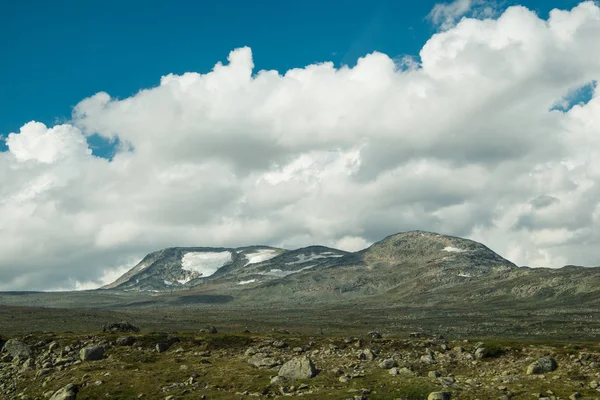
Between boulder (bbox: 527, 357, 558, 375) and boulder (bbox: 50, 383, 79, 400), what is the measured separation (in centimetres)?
3252

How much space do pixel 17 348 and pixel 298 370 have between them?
3093 cm

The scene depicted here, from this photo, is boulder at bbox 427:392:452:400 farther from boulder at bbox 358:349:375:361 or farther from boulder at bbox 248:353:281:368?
boulder at bbox 248:353:281:368

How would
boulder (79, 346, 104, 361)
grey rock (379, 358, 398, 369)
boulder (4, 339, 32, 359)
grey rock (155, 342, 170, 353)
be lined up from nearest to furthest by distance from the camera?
grey rock (379, 358, 398, 369)
boulder (79, 346, 104, 361)
grey rock (155, 342, 170, 353)
boulder (4, 339, 32, 359)

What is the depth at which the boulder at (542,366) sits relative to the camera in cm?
3562

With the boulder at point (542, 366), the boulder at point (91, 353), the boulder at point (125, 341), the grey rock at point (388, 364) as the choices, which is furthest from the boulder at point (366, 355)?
the boulder at point (91, 353)

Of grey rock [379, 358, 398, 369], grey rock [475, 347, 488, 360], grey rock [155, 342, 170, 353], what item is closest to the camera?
grey rock [379, 358, 398, 369]

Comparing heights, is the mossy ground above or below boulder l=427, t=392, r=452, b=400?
above

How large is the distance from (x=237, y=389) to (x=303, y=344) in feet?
45.1

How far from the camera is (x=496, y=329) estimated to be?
14812 cm

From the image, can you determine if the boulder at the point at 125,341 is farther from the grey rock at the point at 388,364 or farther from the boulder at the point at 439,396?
the boulder at the point at 439,396

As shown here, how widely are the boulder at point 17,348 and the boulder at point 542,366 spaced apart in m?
44.7

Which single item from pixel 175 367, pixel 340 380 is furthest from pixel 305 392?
pixel 175 367

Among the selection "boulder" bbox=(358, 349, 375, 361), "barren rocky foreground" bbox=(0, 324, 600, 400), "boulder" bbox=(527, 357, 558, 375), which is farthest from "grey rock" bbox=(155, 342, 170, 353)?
"boulder" bbox=(527, 357, 558, 375)

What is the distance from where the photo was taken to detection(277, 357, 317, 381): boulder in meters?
36.3
